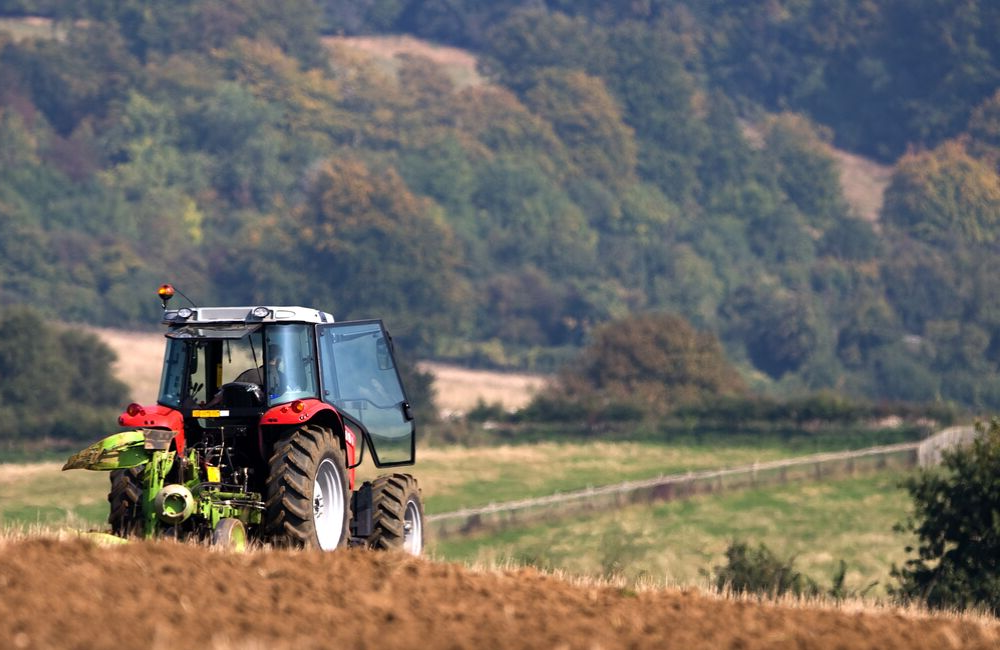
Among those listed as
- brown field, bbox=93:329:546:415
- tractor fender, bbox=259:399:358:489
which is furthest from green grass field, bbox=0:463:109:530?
brown field, bbox=93:329:546:415

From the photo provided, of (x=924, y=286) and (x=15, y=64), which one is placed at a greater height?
(x=15, y=64)

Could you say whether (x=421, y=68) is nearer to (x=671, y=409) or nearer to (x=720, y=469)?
(x=671, y=409)

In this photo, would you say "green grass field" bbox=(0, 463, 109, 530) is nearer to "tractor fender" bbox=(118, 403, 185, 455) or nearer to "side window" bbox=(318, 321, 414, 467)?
"side window" bbox=(318, 321, 414, 467)

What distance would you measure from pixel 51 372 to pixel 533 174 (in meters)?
71.3

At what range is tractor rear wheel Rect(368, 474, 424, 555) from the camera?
16.1 meters

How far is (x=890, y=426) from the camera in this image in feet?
205

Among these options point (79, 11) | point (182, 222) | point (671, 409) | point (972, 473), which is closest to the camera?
point (972, 473)

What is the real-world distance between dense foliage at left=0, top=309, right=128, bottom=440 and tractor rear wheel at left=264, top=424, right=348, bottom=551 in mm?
49753

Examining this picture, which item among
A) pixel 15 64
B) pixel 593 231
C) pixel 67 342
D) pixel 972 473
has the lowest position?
pixel 972 473

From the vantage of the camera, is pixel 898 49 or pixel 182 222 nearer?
pixel 182 222

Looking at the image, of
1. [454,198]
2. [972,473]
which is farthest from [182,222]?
[972,473]

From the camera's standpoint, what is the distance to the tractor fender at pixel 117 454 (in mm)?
14656

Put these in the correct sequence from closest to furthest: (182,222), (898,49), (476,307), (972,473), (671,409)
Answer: (972,473), (671,409), (476,307), (182,222), (898,49)

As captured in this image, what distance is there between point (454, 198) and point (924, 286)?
36.0 metres
